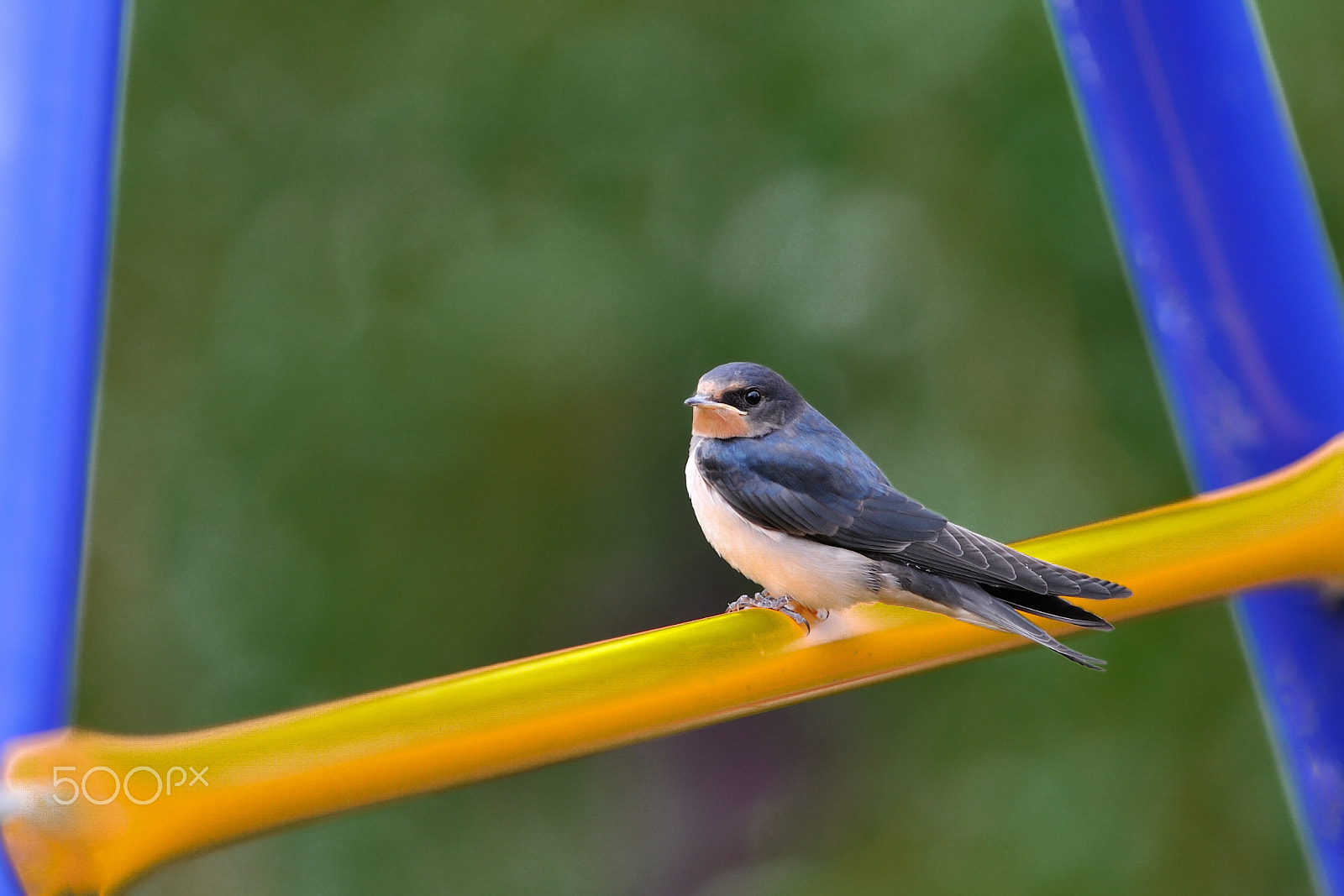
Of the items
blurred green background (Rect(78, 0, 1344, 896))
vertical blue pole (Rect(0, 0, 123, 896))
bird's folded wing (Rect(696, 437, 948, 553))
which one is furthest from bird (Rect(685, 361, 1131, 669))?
blurred green background (Rect(78, 0, 1344, 896))

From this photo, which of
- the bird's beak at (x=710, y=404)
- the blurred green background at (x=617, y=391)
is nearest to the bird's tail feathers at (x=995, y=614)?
the bird's beak at (x=710, y=404)

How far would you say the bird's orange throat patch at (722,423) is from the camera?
1158 mm

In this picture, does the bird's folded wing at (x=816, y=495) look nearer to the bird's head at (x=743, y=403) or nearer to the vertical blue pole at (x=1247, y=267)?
the bird's head at (x=743, y=403)

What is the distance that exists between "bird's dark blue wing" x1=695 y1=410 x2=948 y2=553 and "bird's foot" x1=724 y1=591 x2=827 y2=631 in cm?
6

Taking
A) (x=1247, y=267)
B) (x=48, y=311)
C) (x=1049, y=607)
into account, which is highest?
(x=48, y=311)

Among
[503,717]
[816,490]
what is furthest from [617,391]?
[503,717]

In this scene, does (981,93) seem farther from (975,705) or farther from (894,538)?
(894,538)

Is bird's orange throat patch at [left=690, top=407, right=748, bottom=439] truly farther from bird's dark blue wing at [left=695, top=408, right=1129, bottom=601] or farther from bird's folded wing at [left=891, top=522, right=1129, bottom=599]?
bird's folded wing at [left=891, top=522, right=1129, bottom=599]

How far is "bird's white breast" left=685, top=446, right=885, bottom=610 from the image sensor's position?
1.00 meters

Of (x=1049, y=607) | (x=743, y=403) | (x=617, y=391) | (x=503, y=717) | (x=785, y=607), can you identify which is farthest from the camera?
(x=617, y=391)

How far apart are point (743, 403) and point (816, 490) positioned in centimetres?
13

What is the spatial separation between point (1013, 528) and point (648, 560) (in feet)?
1.96

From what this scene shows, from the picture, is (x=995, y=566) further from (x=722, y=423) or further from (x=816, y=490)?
(x=722, y=423)

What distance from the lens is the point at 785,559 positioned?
105 centimetres
